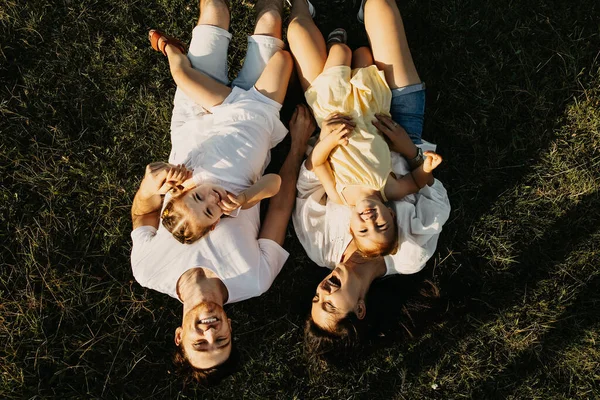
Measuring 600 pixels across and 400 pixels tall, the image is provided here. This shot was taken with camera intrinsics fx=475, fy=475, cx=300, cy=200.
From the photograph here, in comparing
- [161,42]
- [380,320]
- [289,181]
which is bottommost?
[380,320]

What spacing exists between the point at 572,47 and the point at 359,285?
2.98m

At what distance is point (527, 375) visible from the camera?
4.37 metres

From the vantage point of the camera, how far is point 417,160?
3.84 m

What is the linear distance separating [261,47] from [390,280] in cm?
235

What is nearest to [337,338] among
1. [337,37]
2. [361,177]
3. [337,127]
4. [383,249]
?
[383,249]

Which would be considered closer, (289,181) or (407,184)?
(407,184)

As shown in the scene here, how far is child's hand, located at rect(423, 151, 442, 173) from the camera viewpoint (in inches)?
135

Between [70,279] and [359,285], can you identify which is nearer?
[359,285]

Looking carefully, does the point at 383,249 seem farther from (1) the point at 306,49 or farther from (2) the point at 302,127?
(1) the point at 306,49

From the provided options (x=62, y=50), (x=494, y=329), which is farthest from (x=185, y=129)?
(x=494, y=329)

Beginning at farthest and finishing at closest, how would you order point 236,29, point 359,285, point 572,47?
point 236,29, point 572,47, point 359,285

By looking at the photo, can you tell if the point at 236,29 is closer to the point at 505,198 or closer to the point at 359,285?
the point at 359,285

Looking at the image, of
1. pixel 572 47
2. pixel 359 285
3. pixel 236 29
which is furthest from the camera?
pixel 236 29

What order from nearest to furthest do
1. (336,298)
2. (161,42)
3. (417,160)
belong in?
1. (336,298)
2. (417,160)
3. (161,42)
